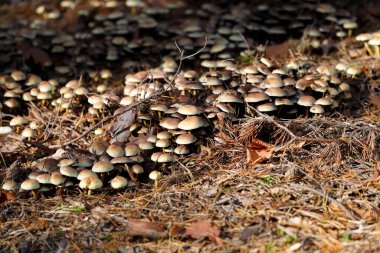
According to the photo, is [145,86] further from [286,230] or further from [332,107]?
[286,230]

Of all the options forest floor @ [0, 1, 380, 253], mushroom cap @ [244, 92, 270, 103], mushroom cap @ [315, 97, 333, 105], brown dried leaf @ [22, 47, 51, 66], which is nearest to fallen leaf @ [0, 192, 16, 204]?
forest floor @ [0, 1, 380, 253]

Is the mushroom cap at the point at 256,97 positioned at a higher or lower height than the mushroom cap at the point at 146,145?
higher

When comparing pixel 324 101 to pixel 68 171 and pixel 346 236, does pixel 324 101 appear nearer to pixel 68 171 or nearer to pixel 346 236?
pixel 346 236

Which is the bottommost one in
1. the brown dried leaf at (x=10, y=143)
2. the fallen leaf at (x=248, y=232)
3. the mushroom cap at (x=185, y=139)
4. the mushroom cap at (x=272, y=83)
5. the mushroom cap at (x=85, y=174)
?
the brown dried leaf at (x=10, y=143)

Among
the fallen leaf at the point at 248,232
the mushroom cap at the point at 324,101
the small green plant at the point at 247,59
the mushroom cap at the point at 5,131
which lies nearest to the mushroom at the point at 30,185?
the mushroom cap at the point at 5,131

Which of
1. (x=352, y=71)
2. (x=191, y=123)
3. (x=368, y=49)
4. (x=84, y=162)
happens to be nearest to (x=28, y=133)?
(x=84, y=162)

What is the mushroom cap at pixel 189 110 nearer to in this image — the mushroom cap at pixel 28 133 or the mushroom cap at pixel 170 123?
the mushroom cap at pixel 170 123

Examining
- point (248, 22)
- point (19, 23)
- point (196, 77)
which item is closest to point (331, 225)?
point (196, 77)
